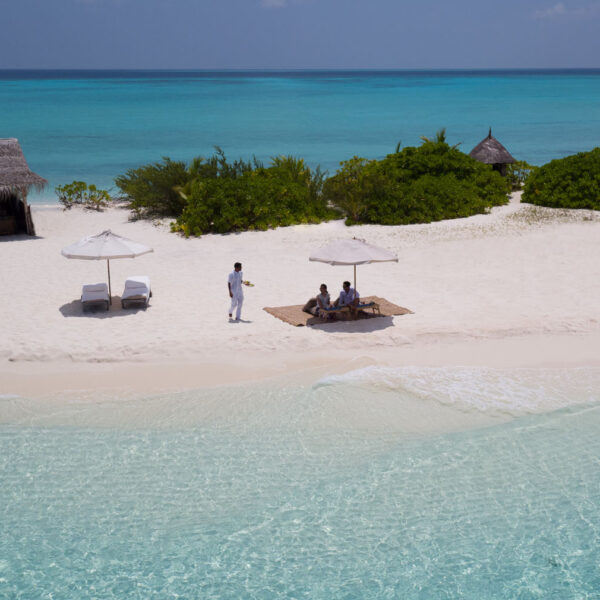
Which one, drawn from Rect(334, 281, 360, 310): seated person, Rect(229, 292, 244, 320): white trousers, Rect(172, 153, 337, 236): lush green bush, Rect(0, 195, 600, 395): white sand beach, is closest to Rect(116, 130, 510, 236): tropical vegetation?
Rect(172, 153, 337, 236): lush green bush

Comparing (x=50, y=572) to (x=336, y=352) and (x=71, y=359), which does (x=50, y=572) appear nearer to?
(x=71, y=359)

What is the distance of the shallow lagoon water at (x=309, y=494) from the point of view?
781 cm

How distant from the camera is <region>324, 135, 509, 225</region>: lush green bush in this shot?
919 inches

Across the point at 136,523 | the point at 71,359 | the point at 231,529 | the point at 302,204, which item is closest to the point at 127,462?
the point at 136,523

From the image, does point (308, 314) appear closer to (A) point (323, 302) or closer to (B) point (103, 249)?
(A) point (323, 302)

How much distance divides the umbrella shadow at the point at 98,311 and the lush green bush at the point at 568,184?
15.5 meters

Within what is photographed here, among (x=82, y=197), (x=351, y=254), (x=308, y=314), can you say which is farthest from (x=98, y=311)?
(x=82, y=197)

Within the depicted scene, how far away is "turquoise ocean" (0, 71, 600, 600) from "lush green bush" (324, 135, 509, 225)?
12.0m

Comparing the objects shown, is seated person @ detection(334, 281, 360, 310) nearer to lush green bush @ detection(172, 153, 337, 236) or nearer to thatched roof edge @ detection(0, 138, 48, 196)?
lush green bush @ detection(172, 153, 337, 236)

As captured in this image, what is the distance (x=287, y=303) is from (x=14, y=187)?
32.7 ft

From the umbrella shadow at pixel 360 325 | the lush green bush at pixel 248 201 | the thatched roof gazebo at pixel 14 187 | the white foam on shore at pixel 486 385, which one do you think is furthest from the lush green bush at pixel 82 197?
the white foam on shore at pixel 486 385

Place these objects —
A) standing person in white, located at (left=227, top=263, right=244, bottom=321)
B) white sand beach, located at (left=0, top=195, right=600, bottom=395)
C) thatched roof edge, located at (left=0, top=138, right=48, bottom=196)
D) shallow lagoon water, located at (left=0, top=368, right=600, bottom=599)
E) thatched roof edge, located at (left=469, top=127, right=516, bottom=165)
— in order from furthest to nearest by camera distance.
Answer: thatched roof edge, located at (left=469, top=127, right=516, bottom=165)
thatched roof edge, located at (left=0, top=138, right=48, bottom=196)
standing person in white, located at (left=227, top=263, right=244, bottom=321)
white sand beach, located at (left=0, top=195, right=600, bottom=395)
shallow lagoon water, located at (left=0, top=368, right=600, bottom=599)

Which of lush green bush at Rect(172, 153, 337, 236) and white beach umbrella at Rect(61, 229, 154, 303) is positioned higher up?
lush green bush at Rect(172, 153, 337, 236)

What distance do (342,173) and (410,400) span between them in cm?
1396
